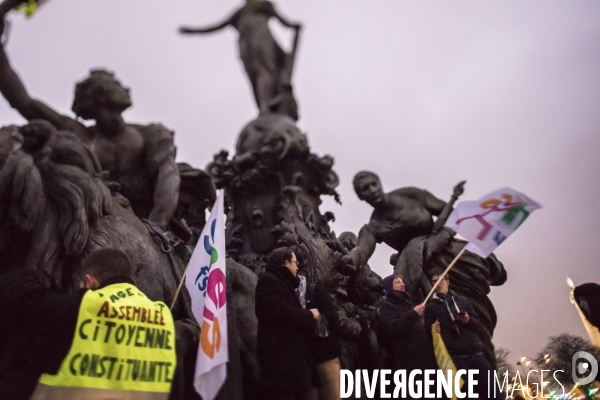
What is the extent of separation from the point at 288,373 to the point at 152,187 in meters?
1.90

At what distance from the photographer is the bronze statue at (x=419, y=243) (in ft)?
21.9

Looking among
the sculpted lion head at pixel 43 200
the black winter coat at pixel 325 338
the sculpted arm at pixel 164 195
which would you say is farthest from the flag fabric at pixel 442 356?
the sculpted lion head at pixel 43 200

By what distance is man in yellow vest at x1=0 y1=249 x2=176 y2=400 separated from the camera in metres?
2.42

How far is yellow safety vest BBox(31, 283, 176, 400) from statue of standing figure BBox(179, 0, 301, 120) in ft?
22.5

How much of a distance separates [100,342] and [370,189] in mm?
4951

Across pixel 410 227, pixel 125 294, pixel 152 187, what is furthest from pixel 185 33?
pixel 125 294

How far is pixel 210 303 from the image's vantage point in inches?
136

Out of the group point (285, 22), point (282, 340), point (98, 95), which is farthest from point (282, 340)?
point (285, 22)

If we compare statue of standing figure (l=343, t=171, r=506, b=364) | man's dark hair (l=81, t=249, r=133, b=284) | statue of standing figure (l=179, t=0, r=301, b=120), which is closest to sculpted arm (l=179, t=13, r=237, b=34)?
statue of standing figure (l=179, t=0, r=301, b=120)

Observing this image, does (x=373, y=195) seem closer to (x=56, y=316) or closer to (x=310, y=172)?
(x=310, y=172)

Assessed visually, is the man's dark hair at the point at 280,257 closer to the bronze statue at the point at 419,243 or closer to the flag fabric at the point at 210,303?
the flag fabric at the point at 210,303

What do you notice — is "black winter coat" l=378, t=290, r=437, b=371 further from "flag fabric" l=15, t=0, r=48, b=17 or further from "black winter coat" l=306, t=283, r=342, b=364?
"flag fabric" l=15, t=0, r=48, b=17

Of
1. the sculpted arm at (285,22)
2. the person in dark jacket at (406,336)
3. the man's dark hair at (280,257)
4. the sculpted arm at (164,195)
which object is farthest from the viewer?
the sculpted arm at (285,22)

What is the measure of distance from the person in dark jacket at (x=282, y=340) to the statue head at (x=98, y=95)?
1.78 metres
